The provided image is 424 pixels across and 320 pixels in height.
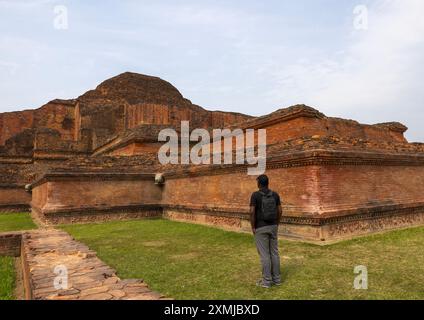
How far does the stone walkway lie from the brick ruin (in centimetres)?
393

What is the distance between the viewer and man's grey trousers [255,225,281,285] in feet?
13.8

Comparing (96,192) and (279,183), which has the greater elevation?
(279,183)

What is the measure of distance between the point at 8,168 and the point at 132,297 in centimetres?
1998

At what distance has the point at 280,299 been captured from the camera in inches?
146

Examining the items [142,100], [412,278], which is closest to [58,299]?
[412,278]

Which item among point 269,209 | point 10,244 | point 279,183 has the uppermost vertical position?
point 279,183

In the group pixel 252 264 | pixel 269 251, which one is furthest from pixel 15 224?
pixel 269 251

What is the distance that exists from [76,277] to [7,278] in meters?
2.97

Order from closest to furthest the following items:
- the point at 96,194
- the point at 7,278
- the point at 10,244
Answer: the point at 7,278 → the point at 10,244 → the point at 96,194

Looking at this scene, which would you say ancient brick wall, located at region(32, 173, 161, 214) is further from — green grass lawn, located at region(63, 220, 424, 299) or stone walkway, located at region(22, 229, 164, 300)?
stone walkway, located at region(22, 229, 164, 300)

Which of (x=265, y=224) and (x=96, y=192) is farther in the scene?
(x=96, y=192)

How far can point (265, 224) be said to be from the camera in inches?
167

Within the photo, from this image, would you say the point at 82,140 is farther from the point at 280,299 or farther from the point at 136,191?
the point at 280,299

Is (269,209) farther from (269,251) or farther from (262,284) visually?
(262,284)
